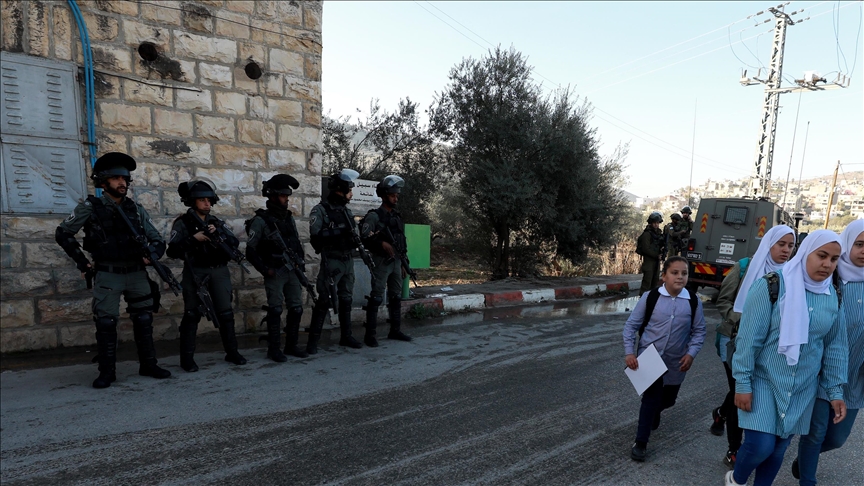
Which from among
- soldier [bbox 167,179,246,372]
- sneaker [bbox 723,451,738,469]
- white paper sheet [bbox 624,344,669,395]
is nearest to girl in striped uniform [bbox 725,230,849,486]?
white paper sheet [bbox 624,344,669,395]

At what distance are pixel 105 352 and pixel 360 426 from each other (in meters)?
2.31

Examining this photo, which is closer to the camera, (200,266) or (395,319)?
(200,266)

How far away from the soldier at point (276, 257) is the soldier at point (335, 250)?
0.22 m

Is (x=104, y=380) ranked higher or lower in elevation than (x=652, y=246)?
lower

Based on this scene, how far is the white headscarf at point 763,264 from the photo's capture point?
3.02 metres

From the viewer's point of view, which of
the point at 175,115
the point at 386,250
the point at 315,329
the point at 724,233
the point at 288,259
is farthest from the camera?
the point at 724,233

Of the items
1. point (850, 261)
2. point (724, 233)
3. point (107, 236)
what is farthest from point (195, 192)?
point (724, 233)

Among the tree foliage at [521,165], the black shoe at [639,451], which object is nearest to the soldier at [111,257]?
the black shoe at [639,451]

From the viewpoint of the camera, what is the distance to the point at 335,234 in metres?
5.26

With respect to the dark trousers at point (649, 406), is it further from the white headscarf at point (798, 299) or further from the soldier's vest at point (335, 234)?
the soldier's vest at point (335, 234)

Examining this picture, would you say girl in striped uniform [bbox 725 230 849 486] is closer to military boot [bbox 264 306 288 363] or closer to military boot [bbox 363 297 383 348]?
military boot [bbox 363 297 383 348]

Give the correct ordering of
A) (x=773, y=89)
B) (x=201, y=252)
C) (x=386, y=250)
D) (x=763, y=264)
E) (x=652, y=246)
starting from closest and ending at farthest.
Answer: (x=763, y=264) < (x=201, y=252) < (x=386, y=250) < (x=652, y=246) < (x=773, y=89)

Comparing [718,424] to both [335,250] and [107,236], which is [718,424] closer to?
[335,250]

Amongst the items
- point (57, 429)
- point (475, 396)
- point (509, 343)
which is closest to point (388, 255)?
point (509, 343)
